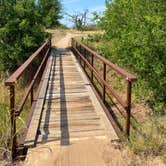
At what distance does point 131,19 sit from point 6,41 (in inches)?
408

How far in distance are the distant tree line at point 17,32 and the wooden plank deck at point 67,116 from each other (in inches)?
343

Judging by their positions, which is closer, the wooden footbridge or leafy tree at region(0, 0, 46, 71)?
the wooden footbridge

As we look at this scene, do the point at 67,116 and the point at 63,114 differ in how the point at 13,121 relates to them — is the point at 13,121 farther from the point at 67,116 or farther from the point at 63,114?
the point at 63,114

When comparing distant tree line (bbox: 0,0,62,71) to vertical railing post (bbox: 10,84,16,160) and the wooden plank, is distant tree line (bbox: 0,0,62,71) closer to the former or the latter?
the wooden plank

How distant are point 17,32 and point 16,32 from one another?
0.07 meters

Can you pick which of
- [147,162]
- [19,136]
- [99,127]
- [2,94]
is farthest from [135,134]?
[2,94]

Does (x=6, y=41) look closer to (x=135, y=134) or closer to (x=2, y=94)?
(x=2, y=94)

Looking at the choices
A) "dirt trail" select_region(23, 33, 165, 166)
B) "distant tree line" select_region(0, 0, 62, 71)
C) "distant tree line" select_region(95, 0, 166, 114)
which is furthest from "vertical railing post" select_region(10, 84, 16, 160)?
"distant tree line" select_region(0, 0, 62, 71)

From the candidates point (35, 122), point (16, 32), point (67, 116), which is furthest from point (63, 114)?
point (16, 32)

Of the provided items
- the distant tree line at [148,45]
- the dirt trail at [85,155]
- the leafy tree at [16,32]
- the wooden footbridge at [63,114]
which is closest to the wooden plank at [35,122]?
the wooden footbridge at [63,114]

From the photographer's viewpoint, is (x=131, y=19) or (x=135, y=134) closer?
(x=135, y=134)

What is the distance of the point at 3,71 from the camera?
17.2 m

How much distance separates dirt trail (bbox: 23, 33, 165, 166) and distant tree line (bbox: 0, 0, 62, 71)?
12.7m

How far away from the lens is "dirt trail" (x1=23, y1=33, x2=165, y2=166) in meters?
3.88
